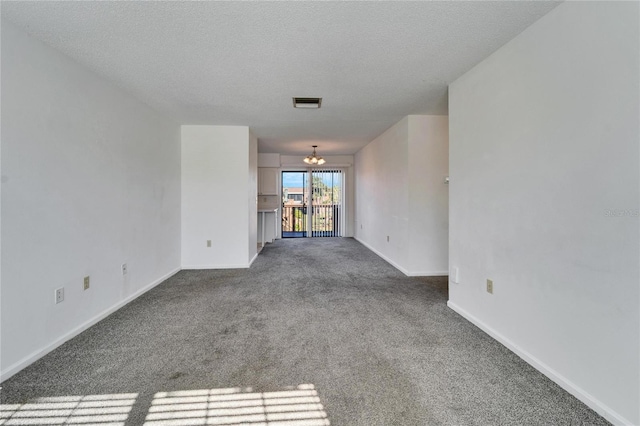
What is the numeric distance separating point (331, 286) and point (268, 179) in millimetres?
4520

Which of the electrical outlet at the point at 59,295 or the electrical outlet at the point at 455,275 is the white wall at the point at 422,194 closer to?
the electrical outlet at the point at 455,275

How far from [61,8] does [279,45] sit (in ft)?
4.29

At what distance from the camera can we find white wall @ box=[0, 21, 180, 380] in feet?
5.94

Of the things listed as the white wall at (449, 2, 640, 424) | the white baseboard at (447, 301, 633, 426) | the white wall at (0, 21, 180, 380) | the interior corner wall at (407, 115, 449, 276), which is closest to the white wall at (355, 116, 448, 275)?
the interior corner wall at (407, 115, 449, 276)

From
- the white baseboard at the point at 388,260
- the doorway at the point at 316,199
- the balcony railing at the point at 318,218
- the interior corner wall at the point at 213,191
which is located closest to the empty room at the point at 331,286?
the white baseboard at the point at 388,260

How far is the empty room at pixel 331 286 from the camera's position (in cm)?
145

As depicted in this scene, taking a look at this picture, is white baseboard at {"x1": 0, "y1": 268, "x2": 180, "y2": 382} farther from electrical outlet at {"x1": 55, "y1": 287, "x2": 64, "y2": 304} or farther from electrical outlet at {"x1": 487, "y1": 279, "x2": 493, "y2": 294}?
electrical outlet at {"x1": 487, "y1": 279, "x2": 493, "y2": 294}

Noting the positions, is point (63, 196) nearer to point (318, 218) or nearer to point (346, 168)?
point (318, 218)

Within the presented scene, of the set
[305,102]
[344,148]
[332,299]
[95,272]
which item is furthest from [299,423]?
[344,148]

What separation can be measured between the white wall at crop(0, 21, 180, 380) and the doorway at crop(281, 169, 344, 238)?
4.87 metres

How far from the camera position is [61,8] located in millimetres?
1709

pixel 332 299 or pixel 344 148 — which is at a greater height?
pixel 344 148

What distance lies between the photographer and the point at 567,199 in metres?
1.64

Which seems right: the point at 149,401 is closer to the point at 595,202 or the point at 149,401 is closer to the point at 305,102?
the point at 595,202
